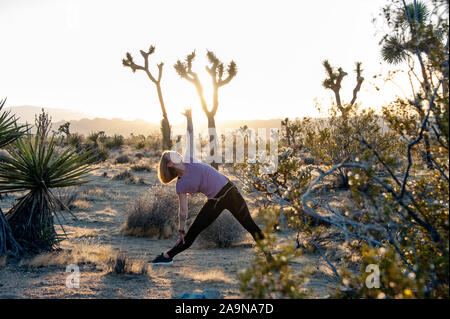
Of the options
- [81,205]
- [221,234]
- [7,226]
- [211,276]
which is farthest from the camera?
[81,205]

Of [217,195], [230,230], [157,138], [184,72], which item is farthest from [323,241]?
[157,138]

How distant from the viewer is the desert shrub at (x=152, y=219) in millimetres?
8328

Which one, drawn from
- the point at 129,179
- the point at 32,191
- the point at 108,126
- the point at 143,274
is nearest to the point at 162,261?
the point at 143,274

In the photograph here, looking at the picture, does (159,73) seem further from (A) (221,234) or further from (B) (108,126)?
(B) (108,126)

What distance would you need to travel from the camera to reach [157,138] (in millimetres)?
35906

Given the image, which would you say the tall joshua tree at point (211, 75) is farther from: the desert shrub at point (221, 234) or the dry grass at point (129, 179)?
the desert shrub at point (221, 234)

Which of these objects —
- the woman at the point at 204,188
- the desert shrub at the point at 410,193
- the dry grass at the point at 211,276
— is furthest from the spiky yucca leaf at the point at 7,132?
the desert shrub at the point at 410,193

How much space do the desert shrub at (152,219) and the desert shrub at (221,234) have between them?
1049mm

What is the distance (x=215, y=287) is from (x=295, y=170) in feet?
19.5

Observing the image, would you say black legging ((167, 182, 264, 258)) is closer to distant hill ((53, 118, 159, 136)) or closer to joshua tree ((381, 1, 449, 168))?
joshua tree ((381, 1, 449, 168))

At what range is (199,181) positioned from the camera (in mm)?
5406

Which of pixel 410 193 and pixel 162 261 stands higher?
pixel 410 193

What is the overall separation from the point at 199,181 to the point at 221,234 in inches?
94.3
